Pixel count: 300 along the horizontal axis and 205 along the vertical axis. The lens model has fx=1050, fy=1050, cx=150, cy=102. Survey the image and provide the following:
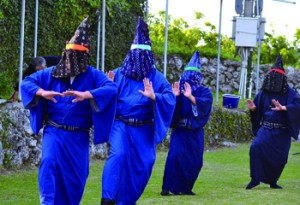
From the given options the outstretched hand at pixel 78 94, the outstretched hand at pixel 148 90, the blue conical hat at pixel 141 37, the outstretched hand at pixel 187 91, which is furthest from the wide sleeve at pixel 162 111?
the outstretched hand at pixel 187 91

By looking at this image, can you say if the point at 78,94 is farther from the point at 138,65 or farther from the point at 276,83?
the point at 276,83

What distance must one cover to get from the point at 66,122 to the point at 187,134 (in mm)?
5420

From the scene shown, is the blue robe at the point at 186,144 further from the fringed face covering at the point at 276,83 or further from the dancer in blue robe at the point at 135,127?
the dancer in blue robe at the point at 135,127

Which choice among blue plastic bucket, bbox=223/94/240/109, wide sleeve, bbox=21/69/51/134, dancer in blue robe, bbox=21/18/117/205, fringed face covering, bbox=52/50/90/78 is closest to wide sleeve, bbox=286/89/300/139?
dancer in blue robe, bbox=21/18/117/205

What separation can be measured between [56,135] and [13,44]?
31.3 feet

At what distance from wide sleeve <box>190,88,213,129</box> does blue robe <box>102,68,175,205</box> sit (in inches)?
125

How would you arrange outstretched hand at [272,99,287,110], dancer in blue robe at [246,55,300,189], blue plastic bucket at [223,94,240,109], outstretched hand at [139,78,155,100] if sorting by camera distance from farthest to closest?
blue plastic bucket at [223,94,240,109] < dancer in blue robe at [246,55,300,189] < outstretched hand at [272,99,287,110] < outstretched hand at [139,78,155,100]

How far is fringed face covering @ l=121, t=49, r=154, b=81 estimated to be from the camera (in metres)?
13.0

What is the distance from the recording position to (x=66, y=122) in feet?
36.4

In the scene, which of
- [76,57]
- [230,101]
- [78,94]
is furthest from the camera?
[230,101]

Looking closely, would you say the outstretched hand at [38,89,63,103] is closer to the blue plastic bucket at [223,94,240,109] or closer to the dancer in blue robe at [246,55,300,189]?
the dancer in blue robe at [246,55,300,189]

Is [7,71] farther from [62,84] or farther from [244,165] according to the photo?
[62,84]

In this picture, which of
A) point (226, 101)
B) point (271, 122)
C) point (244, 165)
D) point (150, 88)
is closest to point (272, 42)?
point (226, 101)

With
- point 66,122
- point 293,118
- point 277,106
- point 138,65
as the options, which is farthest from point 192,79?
point 66,122
